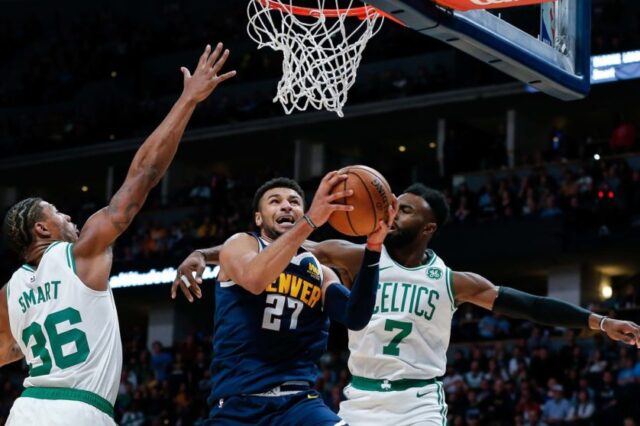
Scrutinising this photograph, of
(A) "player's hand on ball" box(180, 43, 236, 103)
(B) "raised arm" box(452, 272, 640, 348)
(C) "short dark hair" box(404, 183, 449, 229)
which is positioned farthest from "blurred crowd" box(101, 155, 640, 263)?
(A) "player's hand on ball" box(180, 43, 236, 103)

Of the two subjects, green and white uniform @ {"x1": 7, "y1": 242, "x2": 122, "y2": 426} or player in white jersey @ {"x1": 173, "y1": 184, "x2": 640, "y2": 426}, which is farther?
player in white jersey @ {"x1": 173, "y1": 184, "x2": 640, "y2": 426}

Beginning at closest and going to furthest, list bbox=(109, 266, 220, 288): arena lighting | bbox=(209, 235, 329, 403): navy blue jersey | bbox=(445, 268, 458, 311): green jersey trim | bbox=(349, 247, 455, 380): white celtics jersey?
Answer: bbox=(209, 235, 329, 403): navy blue jersey < bbox=(349, 247, 455, 380): white celtics jersey < bbox=(445, 268, 458, 311): green jersey trim < bbox=(109, 266, 220, 288): arena lighting

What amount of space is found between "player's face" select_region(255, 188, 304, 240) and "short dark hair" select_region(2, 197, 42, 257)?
1203mm

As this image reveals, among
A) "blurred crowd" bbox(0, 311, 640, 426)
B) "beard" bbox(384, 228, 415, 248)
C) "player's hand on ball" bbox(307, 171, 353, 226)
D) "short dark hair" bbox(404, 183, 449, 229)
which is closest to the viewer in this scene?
"player's hand on ball" bbox(307, 171, 353, 226)

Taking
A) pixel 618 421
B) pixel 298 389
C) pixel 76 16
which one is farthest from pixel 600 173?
pixel 76 16

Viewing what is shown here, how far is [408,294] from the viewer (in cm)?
709

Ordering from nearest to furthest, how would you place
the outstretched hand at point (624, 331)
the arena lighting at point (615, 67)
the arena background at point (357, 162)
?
1. the outstretched hand at point (624, 331)
2. the arena background at point (357, 162)
3. the arena lighting at point (615, 67)

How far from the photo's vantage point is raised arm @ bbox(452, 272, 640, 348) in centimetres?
695

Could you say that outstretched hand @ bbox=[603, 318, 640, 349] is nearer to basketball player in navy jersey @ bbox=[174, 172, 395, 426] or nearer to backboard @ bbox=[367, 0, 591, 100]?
backboard @ bbox=[367, 0, 591, 100]

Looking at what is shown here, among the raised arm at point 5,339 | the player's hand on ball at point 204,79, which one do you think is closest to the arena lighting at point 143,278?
the raised arm at point 5,339

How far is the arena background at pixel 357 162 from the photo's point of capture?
1691 centimetres

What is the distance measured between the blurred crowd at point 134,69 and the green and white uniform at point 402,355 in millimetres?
15603

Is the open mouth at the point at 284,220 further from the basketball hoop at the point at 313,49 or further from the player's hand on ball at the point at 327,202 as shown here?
the basketball hoop at the point at 313,49

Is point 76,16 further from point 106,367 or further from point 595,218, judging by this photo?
point 106,367
